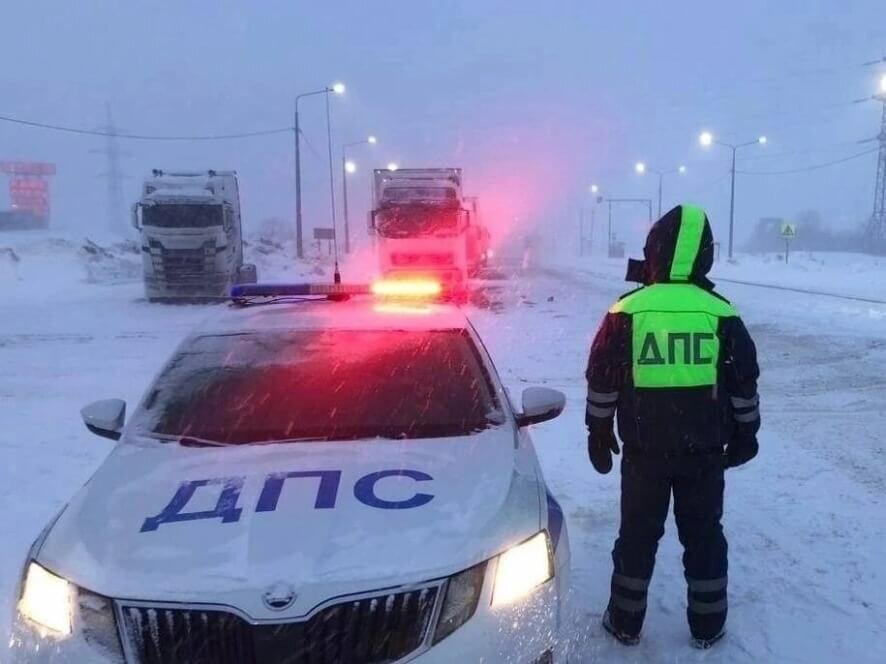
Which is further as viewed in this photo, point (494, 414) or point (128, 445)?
point (494, 414)

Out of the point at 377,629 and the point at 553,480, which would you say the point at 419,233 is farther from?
the point at 377,629

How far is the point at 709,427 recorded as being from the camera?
349 centimetres

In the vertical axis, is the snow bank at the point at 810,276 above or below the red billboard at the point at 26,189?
below

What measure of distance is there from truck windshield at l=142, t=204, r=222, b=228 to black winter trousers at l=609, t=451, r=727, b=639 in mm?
20360

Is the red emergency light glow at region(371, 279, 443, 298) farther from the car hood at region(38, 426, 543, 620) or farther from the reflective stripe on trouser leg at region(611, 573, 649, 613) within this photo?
the reflective stripe on trouser leg at region(611, 573, 649, 613)

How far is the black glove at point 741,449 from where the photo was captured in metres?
3.58

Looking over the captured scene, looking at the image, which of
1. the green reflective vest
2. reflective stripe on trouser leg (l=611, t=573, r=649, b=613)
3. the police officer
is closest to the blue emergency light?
the police officer

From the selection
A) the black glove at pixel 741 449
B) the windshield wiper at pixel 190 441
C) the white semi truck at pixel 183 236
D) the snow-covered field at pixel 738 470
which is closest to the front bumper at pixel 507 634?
the snow-covered field at pixel 738 470

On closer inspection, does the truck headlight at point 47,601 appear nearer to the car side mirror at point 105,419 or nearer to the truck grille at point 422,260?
the car side mirror at point 105,419

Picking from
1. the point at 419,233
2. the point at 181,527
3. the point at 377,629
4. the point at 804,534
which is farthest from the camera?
the point at 419,233

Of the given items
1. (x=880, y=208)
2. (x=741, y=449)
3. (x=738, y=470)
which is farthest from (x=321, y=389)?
(x=880, y=208)

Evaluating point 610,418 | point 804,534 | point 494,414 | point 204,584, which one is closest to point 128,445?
point 204,584

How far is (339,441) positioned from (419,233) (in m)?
19.3

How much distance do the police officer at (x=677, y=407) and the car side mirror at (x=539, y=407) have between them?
0.84 ft
